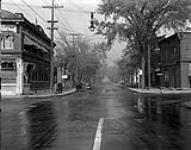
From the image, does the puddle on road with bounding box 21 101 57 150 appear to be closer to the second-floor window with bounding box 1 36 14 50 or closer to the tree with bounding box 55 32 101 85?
the second-floor window with bounding box 1 36 14 50

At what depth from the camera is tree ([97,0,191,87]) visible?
4678 cm

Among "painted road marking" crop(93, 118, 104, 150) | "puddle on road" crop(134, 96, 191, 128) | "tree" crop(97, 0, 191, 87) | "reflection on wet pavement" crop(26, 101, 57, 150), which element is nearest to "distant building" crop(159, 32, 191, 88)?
"tree" crop(97, 0, 191, 87)

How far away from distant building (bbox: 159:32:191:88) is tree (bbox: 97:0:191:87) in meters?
3.79

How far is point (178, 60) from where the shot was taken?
176ft

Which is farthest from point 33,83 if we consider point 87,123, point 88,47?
point 88,47

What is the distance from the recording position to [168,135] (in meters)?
10.5

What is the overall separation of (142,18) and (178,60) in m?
10.1

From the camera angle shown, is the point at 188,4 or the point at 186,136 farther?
the point at 188,4

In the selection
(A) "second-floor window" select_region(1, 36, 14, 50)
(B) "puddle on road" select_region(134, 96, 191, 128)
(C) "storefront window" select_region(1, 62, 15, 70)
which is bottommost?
(B) "puddle on road" select_region(134, 96, 191, 128)

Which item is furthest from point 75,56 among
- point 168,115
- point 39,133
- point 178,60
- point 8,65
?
point 39,133

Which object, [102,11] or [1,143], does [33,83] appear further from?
[1,143]

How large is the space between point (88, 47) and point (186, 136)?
7940 centimetres

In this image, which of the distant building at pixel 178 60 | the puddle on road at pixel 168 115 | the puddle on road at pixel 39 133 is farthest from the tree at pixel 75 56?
the puddle on road at pixel 39 133

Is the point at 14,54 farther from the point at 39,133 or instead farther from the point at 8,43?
the point at 39,133
